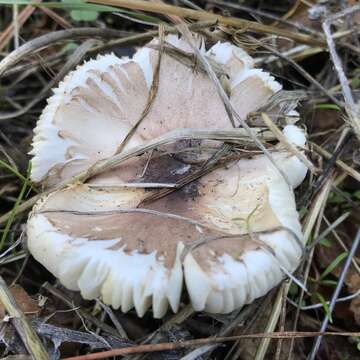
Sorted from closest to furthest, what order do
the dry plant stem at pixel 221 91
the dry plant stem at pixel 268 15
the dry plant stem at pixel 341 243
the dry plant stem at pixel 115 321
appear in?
the dry plant stem at pixel 221 91 < the dry plant stem at pixel 115 321 < the dry plant stem at pixel 341 243 < the dry plant stem at pixel 268 15

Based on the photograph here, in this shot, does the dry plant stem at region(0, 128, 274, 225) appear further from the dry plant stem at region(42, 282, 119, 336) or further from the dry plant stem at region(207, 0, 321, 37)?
the dry plant stem at region(207, 0, 321, 37)

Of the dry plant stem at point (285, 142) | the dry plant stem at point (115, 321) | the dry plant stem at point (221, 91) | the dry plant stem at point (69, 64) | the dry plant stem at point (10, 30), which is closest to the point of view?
the dry plant stem at point (285, 142)

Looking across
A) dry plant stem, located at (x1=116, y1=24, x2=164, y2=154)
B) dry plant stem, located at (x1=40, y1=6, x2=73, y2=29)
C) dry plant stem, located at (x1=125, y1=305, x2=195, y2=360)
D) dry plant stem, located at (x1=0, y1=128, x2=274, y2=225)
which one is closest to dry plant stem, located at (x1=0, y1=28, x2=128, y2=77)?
dry plant stem, located at (x1=40, y1=6, x2=73, y2=29)

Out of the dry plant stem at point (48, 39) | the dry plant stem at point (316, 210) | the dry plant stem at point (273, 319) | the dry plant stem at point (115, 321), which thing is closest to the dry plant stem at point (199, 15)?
the dry plant stem at point (48, 39)

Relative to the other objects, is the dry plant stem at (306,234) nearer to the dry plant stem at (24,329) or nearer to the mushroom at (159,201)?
the mushroom at (159,201)

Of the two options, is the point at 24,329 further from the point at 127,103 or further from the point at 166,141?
the point at 127,103
